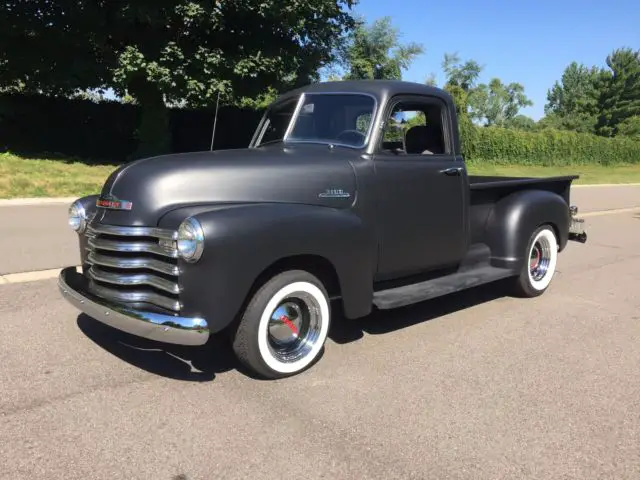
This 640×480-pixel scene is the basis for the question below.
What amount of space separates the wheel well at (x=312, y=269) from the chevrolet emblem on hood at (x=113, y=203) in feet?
3.11

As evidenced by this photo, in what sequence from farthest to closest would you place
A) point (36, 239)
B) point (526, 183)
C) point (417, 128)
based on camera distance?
point (36, 239)
point (526, 183)
point (417, 128)

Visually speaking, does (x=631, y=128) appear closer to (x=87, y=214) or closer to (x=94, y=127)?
(x=94, y=127)

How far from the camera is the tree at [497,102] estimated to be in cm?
9043

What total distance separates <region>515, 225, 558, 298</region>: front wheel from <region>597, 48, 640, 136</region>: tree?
5810cm

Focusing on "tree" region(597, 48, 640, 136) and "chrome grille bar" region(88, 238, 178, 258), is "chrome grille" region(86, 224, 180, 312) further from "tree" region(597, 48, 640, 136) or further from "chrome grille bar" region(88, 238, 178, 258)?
"tree" region(597, 48, 640, 136)

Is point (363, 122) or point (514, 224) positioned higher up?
point (363, 122)

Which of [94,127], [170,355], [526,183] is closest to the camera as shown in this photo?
[170,355]

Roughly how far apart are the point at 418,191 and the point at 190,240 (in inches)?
81.6

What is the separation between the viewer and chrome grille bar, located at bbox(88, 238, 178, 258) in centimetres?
341

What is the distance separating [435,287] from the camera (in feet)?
15.6

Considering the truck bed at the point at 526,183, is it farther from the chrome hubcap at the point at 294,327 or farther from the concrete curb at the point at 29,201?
the concrete curb at the point at 29,201

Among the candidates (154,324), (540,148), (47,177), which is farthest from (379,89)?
(540,148)

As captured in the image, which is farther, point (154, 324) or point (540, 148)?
point (540, 148)

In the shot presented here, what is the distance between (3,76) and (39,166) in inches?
184
